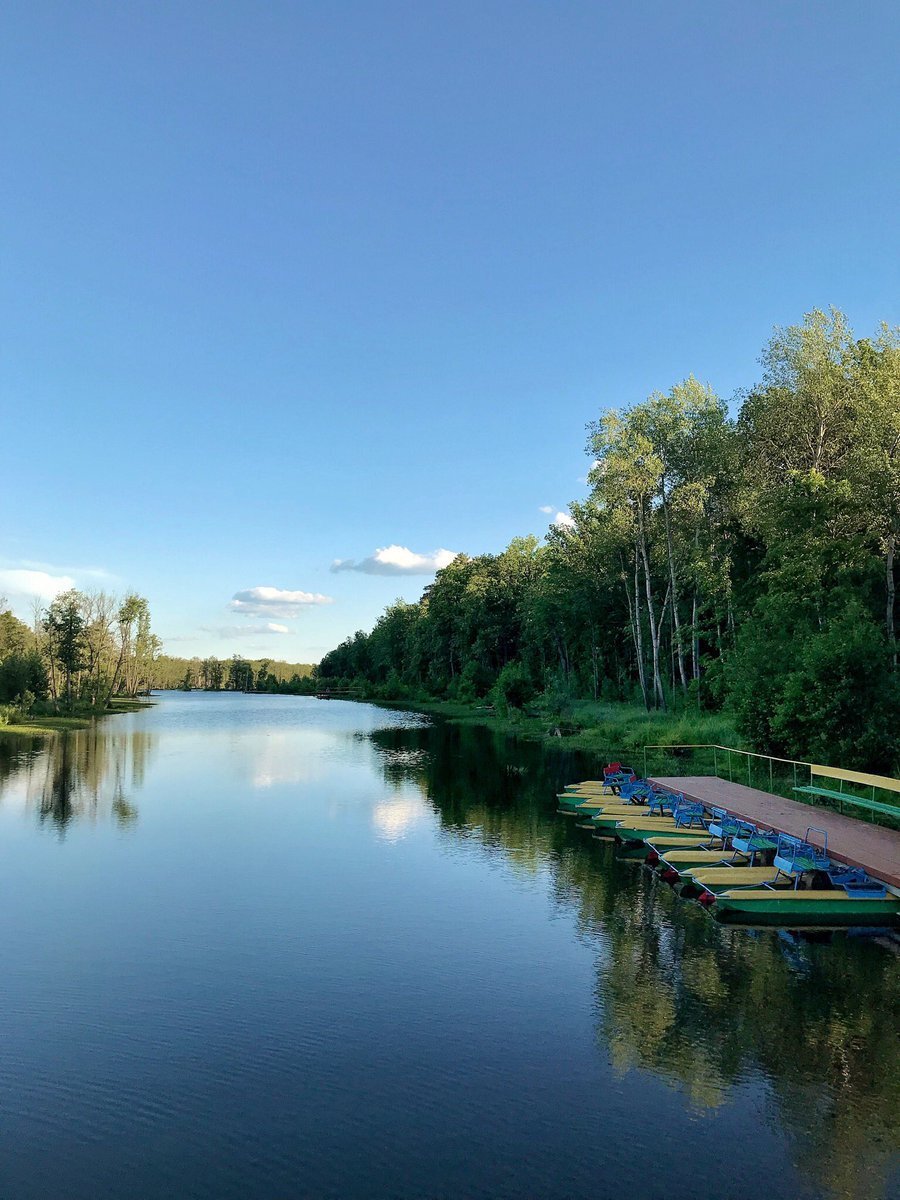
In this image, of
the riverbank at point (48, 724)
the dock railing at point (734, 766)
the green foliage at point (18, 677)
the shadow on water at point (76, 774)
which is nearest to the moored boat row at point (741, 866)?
the dock railing at point (734, 766)

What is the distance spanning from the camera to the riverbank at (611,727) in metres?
37.7

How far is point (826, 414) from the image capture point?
1473 inches

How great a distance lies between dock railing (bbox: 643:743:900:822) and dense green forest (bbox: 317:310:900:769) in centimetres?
92

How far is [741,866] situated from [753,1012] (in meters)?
7.28

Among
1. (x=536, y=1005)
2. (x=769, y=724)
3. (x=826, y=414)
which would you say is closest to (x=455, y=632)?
(x=826, y=414)

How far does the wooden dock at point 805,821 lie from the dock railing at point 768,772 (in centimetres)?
75

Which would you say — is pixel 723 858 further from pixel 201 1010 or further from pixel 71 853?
pixel 71 853

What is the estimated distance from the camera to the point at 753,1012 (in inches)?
465

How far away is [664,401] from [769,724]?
25.0 metres

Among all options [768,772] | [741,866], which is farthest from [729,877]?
[768,772]

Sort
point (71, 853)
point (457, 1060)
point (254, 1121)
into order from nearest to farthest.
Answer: point (254, 1121), point (457, 1060), point (71, 853)

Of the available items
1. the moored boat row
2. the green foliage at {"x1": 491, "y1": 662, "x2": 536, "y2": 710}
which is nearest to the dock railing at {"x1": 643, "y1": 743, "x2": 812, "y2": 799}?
the moored boat row

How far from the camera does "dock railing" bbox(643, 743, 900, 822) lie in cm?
2038

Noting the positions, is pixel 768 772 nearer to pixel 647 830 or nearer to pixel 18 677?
pixel 647 830
